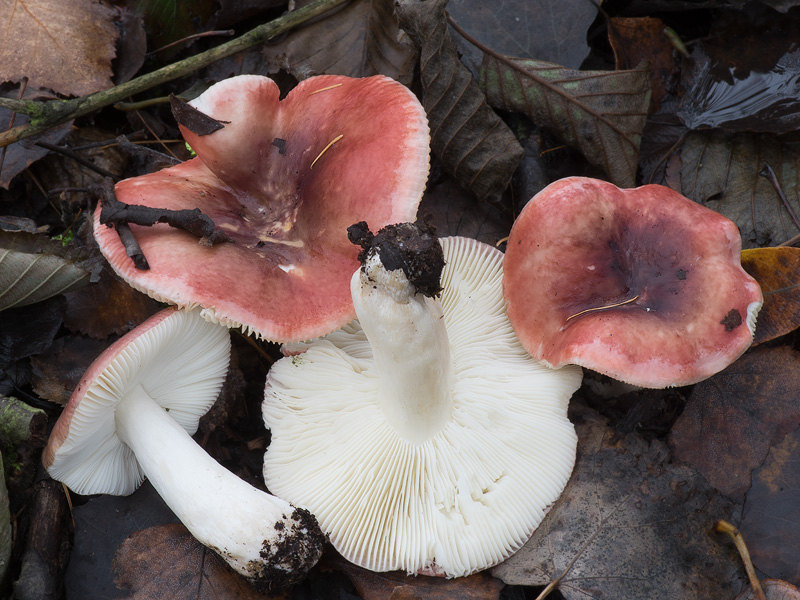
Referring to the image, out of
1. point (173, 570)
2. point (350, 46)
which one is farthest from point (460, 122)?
point (173, 570)

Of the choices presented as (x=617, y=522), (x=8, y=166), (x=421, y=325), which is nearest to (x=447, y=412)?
(x=421, y=325)

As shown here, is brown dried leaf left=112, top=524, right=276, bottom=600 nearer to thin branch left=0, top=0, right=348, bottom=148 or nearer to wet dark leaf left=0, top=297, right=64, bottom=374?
wet dark leaf left=0, top=297, right=64, bottom=374

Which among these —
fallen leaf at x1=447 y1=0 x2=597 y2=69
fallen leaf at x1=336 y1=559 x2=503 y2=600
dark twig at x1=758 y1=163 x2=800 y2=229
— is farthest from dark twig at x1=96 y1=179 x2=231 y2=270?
dark twig at x1=758 y1=163 x2=800 y2=229

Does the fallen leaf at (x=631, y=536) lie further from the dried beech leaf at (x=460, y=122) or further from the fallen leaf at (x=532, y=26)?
the fallen leaf at (x=532, y=26)

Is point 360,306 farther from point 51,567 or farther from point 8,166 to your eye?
point 8,166

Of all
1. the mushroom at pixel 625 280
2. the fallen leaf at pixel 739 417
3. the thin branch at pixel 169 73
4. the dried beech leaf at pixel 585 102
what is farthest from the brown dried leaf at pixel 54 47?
the fallen leaf at pixel 739 417
